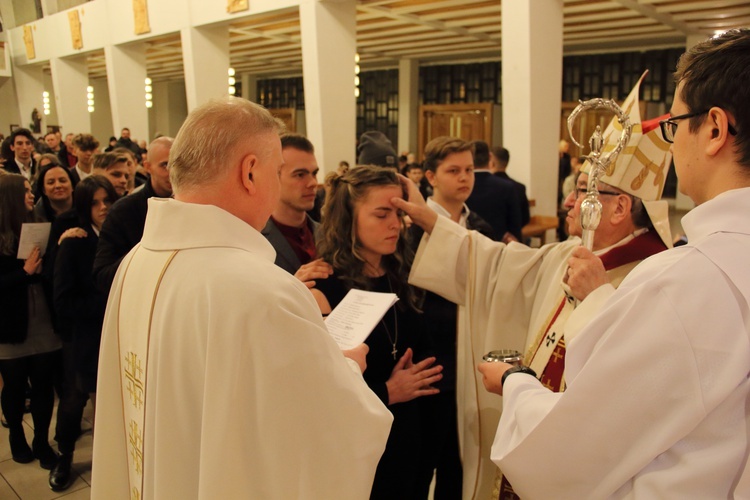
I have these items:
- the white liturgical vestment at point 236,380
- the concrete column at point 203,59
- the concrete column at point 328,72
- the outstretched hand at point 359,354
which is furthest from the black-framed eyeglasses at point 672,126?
the concrete column at point 203,59

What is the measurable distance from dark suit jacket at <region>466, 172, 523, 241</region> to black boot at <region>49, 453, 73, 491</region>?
3.34 meters

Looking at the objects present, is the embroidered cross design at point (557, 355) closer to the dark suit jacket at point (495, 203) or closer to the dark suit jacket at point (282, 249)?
the dark suit jacket at point (282, 249)

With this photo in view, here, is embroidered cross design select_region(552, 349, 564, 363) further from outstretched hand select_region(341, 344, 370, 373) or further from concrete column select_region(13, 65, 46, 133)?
concrete column select_region(13, 65, 46, 133)

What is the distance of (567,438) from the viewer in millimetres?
1188

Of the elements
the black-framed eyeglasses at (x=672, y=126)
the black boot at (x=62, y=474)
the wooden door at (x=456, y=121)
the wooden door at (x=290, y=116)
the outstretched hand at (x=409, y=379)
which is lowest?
the black boot at (x=62, y=474)

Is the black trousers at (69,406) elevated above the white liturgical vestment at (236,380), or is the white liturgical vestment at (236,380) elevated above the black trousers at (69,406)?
the white liturgical vestment at (236,380)

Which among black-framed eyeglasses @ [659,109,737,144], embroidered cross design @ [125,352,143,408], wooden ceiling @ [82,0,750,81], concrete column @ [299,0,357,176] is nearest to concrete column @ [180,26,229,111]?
wooden ceiling @ [82,0,750,81]

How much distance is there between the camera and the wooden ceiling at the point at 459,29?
8.46 m

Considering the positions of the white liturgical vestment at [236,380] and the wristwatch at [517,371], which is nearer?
the white liturgical vestment at [236,380]

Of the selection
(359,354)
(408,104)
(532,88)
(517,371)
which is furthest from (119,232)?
(408,104)

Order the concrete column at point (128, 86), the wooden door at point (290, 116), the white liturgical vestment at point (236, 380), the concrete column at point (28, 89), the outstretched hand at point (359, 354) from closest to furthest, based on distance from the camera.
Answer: the white liturgical vestment at point (236, 380) → the outstretched hand at point (359, 354) → the concrete column at point (128, 86) → the concrete column at point (28, 89) → the wooden door at point (290, 116)

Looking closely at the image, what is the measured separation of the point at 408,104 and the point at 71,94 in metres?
8.31

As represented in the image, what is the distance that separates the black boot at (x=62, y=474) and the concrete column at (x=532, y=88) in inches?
192

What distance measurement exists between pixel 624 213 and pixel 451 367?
952mm
